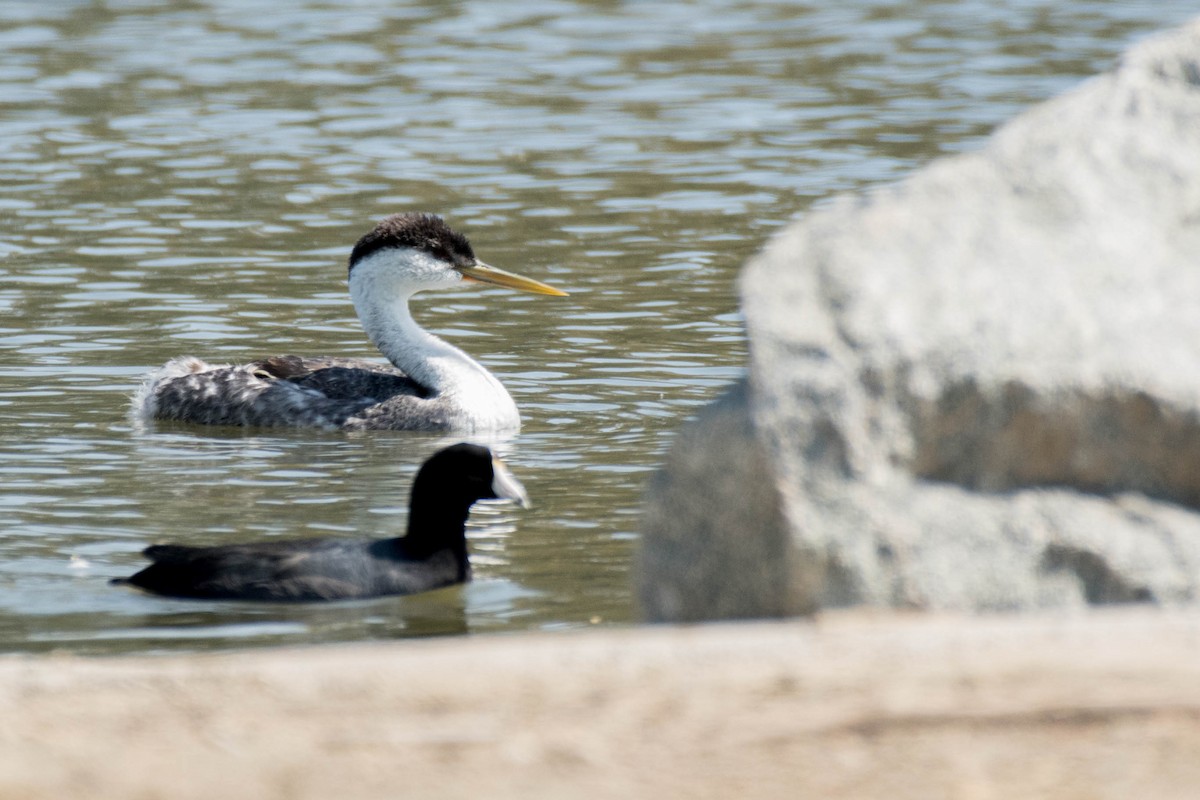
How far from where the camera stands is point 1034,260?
5.95 meters

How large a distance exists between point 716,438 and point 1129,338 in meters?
1.13

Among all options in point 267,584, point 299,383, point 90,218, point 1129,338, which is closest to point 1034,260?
point 1129,338

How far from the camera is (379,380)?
11.9 m

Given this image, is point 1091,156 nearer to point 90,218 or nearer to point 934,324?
point 934,324

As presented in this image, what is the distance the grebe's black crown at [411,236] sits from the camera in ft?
39.3

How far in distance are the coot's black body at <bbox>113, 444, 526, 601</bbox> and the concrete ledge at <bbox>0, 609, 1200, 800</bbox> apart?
9.39 feet

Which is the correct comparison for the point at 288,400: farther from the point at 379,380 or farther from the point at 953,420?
the point at 953,420

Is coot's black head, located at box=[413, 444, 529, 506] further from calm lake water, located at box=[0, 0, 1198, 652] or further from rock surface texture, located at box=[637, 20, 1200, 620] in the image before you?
rock surface texture, located at box=[637, 20, 1200, 620]

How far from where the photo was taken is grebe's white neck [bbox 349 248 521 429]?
11.8 m

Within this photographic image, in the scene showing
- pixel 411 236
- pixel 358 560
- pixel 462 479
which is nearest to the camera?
pixel 358 560

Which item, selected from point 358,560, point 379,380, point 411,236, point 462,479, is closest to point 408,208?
point 411,236

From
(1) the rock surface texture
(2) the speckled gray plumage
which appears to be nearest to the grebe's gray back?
(2) the speckled gray plumage

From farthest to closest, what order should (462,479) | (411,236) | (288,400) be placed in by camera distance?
(411,236) → (288,400) → (462,479)

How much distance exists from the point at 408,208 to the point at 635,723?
12.6 meters
